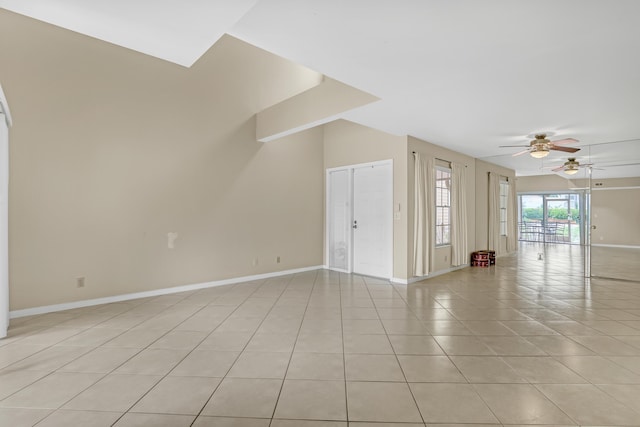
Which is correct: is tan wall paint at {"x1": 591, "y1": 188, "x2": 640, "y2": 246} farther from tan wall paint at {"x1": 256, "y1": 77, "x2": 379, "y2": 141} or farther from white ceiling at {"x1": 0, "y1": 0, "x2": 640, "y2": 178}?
tan wall paint at {"x1": 256, "y1": 77, "x2": 379, "y2": 141}

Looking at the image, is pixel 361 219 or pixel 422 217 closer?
pixel 422 217

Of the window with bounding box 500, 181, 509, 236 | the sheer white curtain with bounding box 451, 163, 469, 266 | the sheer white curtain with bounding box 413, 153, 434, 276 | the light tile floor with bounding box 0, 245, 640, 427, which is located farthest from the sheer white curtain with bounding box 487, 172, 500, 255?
the light tile floor with bounding box 0, 245, 640, 427

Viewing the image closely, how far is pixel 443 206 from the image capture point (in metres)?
6.61

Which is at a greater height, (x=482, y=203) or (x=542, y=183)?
(x=542, y=183)

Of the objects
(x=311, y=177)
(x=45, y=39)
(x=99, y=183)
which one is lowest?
(x=99, y=183)

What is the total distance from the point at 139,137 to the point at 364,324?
4.05 metres

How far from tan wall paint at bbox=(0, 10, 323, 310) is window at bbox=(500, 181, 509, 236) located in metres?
6.31

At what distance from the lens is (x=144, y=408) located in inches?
77.3

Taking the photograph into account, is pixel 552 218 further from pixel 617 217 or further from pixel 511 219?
pixel 511 219

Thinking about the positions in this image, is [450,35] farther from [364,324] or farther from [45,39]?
[45,39]

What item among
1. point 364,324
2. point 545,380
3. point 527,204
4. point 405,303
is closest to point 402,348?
point 364,324

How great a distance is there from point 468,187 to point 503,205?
2.53 m

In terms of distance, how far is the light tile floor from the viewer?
193cm

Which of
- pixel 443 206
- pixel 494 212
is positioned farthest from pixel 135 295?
pixel 494 212
